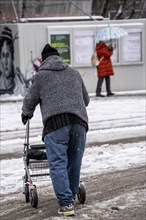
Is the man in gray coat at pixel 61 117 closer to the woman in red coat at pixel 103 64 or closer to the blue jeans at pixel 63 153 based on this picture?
the blue jeans at pixel 63 153

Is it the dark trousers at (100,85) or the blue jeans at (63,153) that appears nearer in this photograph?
the blue jeans at (63,153)

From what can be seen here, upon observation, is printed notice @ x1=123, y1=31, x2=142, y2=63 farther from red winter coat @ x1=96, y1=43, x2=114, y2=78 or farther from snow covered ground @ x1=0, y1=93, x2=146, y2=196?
snow covered ground @ x1=0, y1=93, x2=146, y2=196

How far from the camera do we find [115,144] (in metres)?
9.88

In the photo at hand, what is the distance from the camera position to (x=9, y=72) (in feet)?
57.4

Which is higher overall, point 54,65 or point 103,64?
point 54,65

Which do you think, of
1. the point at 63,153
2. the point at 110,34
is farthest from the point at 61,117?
the point at 110,34

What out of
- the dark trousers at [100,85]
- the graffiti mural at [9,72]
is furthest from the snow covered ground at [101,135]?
the graffiti mural at [9,72]

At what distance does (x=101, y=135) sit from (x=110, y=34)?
6.64 m

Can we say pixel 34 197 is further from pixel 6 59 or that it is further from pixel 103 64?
pixel 6 59

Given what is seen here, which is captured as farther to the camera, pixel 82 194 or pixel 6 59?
pixel 6 59

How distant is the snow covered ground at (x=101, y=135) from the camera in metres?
8.05

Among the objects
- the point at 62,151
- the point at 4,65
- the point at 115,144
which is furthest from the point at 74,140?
the point at 4,65

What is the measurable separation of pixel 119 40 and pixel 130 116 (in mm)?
5825

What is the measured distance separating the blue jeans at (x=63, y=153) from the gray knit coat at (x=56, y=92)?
175mm
